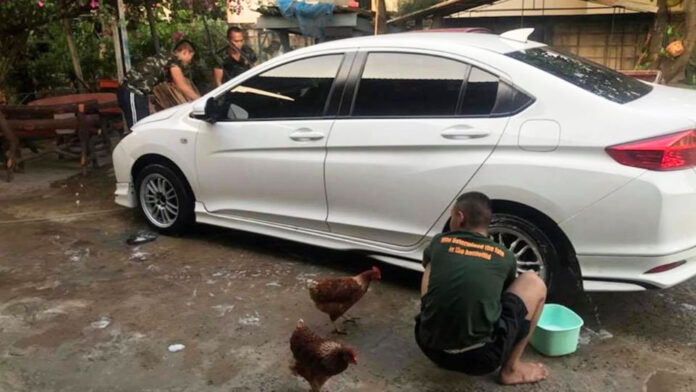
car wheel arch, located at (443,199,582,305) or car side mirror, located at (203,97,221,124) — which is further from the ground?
car side mirror, located at (203,97,221,124)

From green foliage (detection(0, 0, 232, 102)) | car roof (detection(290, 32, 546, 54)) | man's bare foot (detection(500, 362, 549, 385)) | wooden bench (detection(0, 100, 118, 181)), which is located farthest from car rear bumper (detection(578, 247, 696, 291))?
green foliage (detection(0, 0, 232, 102))

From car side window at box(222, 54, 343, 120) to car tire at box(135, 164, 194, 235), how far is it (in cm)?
82

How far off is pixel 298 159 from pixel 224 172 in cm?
73

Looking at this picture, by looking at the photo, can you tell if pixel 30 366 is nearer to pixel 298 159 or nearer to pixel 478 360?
pixel 298 159

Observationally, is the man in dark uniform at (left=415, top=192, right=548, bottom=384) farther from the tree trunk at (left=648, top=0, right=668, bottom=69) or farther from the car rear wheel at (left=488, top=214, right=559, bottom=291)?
the tree trunk at (left=648, top=0, right=668, bottom=69)

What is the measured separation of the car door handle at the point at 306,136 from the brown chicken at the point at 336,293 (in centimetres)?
113

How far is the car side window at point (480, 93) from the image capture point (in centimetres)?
375

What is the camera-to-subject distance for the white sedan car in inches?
132

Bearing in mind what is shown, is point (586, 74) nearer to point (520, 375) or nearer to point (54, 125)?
point (520, 375)

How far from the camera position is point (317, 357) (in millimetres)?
2941

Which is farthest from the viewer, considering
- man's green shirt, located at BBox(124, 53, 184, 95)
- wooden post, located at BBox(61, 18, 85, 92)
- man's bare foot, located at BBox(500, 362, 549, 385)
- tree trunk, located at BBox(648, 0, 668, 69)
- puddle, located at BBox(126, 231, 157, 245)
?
wooden post, located at BBox(61, 18, 85, 92)

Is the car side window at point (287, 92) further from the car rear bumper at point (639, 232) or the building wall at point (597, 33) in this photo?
the building wall at point (597, 33)

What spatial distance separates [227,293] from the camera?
14.0ft

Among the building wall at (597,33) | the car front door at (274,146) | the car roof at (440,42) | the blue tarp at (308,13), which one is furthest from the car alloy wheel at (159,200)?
the building wall at (597,33)
